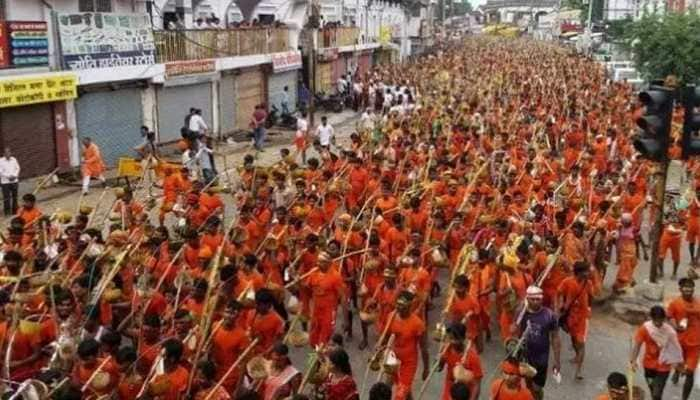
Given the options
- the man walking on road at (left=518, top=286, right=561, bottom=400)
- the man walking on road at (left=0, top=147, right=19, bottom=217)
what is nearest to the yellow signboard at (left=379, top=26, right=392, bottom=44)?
the man walking on road at (left=0, top=147, right=19, bottom=217)

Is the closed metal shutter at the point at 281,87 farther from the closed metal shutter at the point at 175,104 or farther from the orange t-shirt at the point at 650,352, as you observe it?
the orange t-shirt at the point at 650,352

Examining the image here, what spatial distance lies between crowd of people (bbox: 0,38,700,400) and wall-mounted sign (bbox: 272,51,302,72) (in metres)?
13.6

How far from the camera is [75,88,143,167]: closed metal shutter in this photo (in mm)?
18562

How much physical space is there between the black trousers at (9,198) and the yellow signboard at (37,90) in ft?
7.49

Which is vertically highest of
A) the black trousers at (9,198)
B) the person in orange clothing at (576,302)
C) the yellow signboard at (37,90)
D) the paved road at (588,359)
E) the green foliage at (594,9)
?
the green foliage at (594,9)

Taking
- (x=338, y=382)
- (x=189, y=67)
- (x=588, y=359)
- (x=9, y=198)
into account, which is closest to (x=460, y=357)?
(x=338, y=382)

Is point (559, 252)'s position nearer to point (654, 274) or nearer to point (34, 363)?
point (654, 274)

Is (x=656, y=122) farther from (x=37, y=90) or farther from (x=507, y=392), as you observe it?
(x=37, y=90)

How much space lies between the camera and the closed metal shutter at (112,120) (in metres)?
18.6

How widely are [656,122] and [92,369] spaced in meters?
6.53

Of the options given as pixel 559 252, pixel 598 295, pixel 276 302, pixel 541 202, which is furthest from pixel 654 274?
pixel 276 302

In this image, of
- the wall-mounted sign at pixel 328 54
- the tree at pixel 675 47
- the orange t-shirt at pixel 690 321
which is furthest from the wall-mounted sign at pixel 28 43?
the wall-mounted sign at pixel 328 54

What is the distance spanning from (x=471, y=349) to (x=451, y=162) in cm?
770

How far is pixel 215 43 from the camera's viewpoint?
76.1 feet
